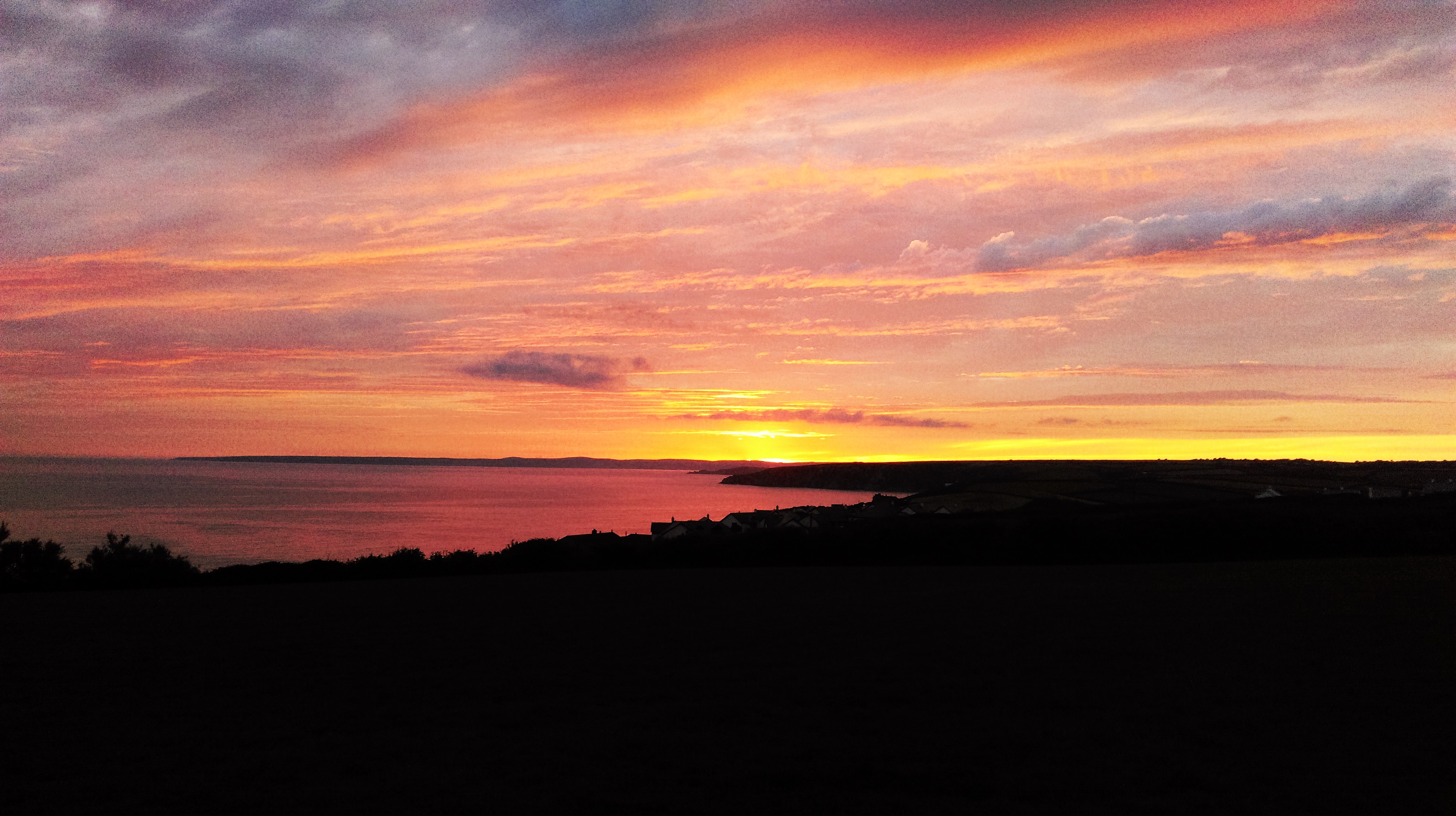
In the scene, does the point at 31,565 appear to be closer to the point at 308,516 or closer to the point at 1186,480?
the point at 308,516

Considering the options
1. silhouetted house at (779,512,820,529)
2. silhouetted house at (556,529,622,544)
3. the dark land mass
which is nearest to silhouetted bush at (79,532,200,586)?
silhouetted house at (556,529,622,544)

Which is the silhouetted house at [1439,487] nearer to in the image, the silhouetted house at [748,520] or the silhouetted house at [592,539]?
the silhouetted house at [748,520]

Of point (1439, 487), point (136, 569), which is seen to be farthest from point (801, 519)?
point (1439, 487)

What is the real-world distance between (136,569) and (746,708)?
28514 millimetres

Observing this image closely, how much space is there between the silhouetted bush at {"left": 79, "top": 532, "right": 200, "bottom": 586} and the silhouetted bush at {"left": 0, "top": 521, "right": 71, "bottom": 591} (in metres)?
0.69

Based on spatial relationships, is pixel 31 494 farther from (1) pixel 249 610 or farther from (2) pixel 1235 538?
(2) pixel 1235 538

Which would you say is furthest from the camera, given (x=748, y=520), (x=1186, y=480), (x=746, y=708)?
(x=1186, y=480)

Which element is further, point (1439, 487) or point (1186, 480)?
point (1186, 480)

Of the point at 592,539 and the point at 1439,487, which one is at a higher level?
the point at 1439,487

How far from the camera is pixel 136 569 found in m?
31.8

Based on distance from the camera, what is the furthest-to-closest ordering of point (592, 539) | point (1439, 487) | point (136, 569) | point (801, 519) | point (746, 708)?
point (1439, 487) < point (801, 519) < point (592, 539) < point (136, 569) < point (746, 708)

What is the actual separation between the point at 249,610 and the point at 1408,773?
2345 centimetres

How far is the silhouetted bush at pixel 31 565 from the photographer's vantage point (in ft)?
96.8

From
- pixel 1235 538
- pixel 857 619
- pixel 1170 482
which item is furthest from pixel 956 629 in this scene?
pixel 1170 482
